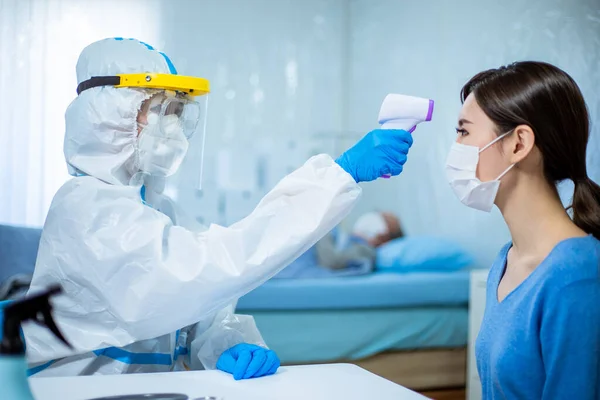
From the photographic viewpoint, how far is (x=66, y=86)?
3564mm

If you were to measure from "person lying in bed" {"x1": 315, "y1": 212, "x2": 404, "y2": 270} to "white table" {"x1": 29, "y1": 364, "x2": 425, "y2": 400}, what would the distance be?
211 centimetres

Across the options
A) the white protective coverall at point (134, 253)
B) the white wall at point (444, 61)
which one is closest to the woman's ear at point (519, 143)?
the white protective coverall at point (134, 253)

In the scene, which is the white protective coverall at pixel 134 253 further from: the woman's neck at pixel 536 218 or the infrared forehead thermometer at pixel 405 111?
the woman's neck at pixel 536 218

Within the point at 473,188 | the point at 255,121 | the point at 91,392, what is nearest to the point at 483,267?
the point at 255,121

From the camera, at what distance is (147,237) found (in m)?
1.37

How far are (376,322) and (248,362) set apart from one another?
1864 mm

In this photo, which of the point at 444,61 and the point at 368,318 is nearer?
the point at 368,318

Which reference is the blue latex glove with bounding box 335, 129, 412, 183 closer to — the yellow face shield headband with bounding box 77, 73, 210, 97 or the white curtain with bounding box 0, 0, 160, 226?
the yellow face shield headband with bounding box 77, 73, 210, 97

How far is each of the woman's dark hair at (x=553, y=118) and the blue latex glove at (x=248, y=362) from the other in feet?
2.24

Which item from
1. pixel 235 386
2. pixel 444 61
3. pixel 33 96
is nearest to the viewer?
pixel 235 386

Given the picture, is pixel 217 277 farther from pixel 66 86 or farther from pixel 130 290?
pixel 66 86

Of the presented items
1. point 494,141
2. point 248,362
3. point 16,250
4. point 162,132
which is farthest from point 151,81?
point 16,250

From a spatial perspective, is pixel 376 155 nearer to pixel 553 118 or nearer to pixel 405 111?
pixel 405 111

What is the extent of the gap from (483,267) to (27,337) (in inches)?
106
